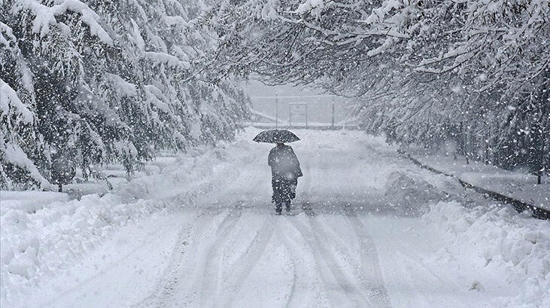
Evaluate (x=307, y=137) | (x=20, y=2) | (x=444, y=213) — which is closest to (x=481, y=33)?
(x=444, y=213)

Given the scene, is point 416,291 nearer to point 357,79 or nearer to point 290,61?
point 290,61

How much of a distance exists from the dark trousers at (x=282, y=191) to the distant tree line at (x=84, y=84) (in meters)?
2.69

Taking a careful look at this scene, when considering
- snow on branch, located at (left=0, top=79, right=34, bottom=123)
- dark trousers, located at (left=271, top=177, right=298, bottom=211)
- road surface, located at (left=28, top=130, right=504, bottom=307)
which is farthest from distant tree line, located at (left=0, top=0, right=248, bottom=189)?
dark trousers, located at (left=271, top=177, right=298, bottom=211)

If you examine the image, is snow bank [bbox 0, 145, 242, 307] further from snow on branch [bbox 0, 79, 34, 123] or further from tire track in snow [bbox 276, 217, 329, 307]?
tire track in snow [bbox 276, 217, 329, 307]

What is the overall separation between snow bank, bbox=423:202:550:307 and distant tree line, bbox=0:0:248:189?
5.71 m

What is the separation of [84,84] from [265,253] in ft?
21.8

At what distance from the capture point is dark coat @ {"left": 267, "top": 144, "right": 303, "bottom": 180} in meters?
14.1

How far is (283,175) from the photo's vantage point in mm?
14047

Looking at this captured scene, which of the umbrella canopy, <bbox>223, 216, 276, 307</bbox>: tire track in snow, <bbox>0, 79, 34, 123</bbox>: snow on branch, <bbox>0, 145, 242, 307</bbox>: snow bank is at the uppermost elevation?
<bbox>0, 79, 34, 123</bbox>: snow on branch

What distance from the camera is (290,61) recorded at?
11.9 metres

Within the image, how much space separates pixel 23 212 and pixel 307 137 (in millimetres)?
41062

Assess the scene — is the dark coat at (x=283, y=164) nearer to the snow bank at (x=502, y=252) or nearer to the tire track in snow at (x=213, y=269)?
the tire track in snow at (x=213, y=269)

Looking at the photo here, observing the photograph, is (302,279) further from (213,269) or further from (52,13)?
(52,13)

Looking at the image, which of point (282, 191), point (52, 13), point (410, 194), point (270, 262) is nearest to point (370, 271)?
point (270, 262)
